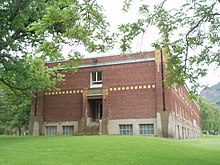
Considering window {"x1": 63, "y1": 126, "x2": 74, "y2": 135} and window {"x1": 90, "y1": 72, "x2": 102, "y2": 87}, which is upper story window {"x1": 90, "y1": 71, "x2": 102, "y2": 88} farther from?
window {"x1": 63, "y1": 126, "x2": 74, "y2": 135}

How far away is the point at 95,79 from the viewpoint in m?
29.8

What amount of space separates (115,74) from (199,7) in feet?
59.8

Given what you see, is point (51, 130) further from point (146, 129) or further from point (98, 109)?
point (146, 129)

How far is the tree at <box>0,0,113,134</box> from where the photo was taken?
25.8 feet

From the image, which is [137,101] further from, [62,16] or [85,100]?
[62,16]

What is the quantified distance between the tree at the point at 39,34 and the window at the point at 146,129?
9.78m

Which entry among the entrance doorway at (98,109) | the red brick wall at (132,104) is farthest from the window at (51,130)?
the red brick wall at (132,104)

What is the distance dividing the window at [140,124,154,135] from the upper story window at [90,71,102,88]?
6250 mm

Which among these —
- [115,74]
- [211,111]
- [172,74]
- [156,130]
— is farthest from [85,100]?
[211,111]

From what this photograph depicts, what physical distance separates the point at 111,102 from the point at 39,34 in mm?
20773

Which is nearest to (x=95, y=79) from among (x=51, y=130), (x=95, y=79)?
(x=95, y=79)

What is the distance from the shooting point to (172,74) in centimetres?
1203

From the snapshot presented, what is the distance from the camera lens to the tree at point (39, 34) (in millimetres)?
7867

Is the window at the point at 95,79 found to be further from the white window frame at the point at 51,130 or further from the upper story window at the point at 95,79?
the white window frame at the point at 51,130
